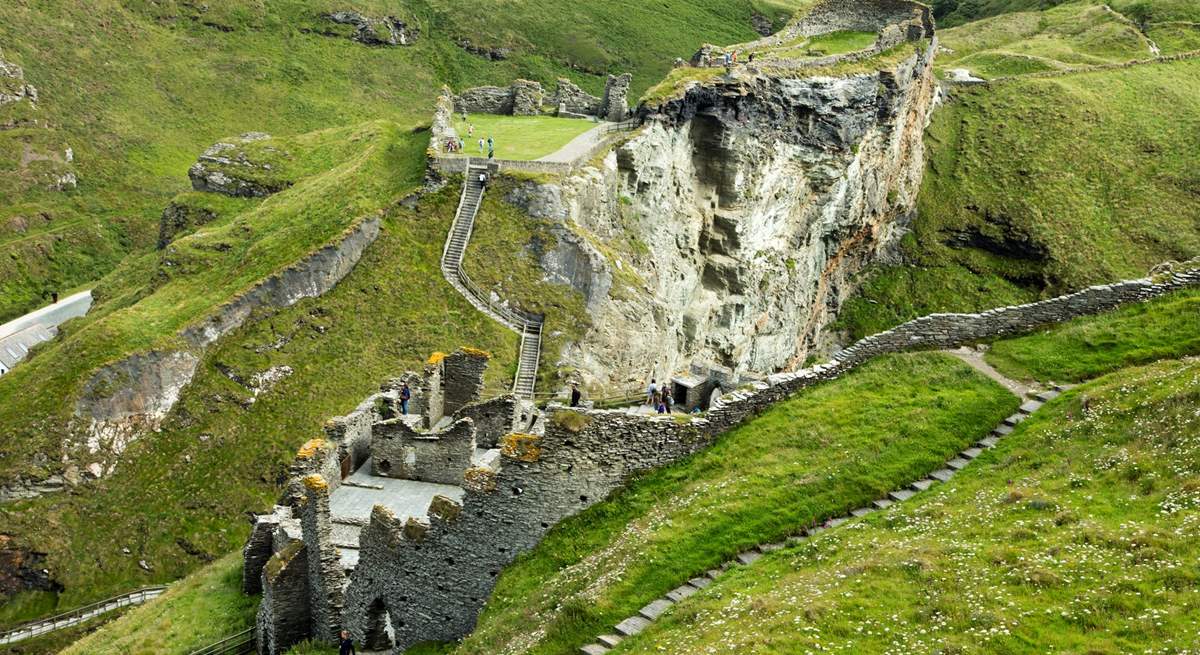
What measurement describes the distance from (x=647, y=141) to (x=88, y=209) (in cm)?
8499

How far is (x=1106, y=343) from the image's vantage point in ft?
80.5

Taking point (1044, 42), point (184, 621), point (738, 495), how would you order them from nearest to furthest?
point (738, 495) < point (184, 621) < point (1044, 42)

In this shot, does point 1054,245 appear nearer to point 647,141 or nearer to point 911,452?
point 647,141

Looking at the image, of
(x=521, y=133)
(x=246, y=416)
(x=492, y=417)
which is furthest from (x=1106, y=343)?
(x=521, y=133)

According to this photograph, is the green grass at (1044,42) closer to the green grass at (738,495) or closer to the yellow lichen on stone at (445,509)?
the green grass at (738,495)

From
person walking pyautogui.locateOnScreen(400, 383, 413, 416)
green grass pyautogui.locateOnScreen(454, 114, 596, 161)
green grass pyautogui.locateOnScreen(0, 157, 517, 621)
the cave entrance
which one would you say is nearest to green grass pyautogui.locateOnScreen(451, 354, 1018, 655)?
the cave entrance

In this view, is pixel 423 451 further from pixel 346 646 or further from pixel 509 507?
pixel 509 507

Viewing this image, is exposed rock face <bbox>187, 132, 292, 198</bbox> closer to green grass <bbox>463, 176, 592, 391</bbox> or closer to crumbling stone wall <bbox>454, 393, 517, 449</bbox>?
green grass <bbox>463, 176, 592, 391</bbox>

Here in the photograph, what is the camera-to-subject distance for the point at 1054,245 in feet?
295

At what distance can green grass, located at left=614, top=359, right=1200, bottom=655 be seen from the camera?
1405 cm

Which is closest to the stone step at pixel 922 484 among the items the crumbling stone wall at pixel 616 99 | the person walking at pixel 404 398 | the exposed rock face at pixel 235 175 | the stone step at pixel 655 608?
the stone step at pixel 655 608

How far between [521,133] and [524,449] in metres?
48.0

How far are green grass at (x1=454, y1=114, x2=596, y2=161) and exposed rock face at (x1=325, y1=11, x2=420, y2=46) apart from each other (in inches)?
4071

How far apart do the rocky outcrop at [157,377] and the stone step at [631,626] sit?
111ft
